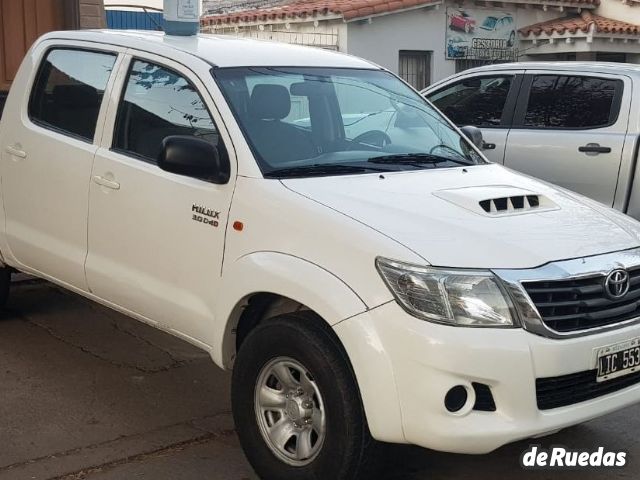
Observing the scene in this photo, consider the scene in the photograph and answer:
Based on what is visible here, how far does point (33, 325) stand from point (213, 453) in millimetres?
2458

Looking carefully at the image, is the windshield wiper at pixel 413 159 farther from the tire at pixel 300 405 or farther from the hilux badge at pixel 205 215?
the tire at pixel 300 405

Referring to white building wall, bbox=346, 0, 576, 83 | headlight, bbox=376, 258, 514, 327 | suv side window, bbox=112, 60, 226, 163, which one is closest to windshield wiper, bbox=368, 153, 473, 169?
suv side window, bbox=112, 60, 226, 163

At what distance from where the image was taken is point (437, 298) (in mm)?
3529

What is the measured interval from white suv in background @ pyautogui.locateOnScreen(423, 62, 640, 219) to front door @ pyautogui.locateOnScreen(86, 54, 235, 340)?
3.82 metres

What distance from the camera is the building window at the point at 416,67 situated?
1911 centimetres

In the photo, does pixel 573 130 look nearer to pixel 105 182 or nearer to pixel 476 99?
pixel 476 99

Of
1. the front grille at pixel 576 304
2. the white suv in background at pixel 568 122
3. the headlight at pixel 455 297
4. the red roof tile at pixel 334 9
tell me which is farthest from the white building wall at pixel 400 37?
the headlight at pixel 455 297

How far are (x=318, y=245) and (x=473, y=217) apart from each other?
668 millimetres

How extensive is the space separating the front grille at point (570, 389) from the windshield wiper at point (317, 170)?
4.51ft

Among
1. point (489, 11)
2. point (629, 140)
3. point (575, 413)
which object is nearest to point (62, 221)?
point (575, 413)

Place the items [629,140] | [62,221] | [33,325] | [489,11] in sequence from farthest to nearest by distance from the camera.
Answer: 1. [489,11]
2. [629,140]
3. [33,325]
4. [62,221]

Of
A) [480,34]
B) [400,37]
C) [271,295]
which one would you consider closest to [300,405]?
[271,295]

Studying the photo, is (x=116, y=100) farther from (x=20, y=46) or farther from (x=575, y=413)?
(x=20, y=46)

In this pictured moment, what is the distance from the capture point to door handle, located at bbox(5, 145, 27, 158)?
5.58 meters
